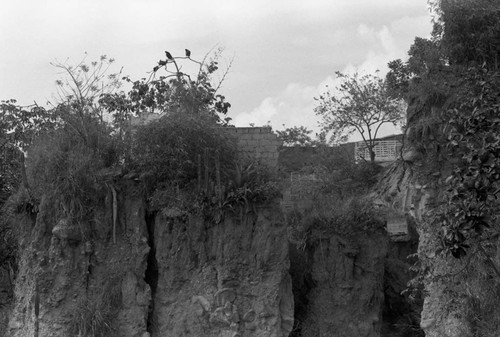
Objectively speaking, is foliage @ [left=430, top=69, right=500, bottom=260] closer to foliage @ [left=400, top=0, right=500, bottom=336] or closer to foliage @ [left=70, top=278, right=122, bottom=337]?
foliage @ [left=400, top=0, right=500, bottom=336]

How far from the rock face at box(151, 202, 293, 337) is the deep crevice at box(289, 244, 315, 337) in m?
1.51

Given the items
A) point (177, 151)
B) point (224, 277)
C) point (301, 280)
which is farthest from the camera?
point (301, 280)

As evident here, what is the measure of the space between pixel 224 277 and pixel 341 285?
2857 millimetres

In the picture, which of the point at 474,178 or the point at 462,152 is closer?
the point at 474,178

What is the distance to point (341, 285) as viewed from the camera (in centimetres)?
1511

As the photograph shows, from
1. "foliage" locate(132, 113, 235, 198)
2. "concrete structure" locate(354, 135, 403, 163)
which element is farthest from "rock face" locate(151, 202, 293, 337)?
"concrete structure" locate(354, 135, 403, 163)

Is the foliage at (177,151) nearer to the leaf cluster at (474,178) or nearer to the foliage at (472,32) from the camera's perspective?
the foliage at (472,32)

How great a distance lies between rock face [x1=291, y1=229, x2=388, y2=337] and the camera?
1490 cm

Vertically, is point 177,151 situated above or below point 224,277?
above

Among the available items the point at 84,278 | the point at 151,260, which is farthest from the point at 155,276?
the point at 84,278

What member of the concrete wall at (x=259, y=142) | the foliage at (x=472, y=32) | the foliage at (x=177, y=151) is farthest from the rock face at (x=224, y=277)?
the foliage at (x=472, y=32)

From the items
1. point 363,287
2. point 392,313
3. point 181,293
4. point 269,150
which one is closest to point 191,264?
point 181,293

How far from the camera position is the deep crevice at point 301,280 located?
1532 cm

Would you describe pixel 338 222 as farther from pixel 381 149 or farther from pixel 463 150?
pixel 381 149
